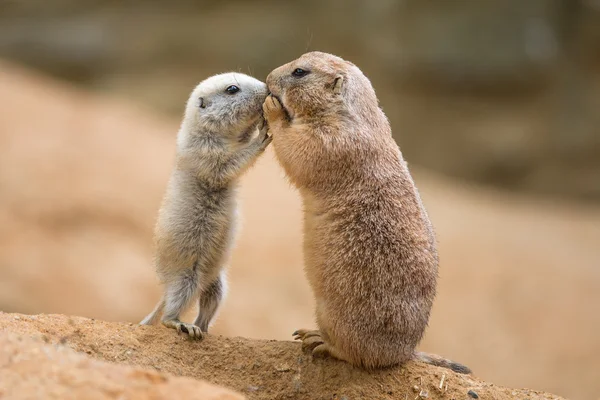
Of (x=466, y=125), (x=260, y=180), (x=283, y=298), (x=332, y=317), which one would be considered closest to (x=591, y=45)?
(x=466, y=125)

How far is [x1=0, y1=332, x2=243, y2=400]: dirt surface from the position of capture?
3510 millimetres

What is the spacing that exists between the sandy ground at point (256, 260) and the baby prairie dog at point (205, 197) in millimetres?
5098

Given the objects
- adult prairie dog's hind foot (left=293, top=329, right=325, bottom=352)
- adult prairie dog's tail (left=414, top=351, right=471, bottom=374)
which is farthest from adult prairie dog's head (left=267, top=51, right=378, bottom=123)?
adult prairie dog's tail (left=414, top=351, right=471, bottom=374)

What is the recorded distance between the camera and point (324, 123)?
4.94 metres

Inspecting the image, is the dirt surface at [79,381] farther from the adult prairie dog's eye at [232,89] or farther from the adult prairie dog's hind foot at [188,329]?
the adult prairie dog's eye at [232,89]

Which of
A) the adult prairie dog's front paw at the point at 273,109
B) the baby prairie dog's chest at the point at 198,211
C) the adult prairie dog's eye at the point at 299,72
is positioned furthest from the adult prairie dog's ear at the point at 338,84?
the baby prairie dog's chest at the point at 198,211

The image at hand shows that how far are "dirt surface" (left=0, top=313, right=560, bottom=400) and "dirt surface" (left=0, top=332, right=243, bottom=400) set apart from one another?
843 mm

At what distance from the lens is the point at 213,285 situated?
5617 millimetres

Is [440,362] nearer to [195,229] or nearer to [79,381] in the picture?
[195,229]

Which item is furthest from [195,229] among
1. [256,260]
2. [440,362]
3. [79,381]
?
[256,260]

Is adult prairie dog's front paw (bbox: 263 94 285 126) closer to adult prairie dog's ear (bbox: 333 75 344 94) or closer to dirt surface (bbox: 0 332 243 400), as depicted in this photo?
adult prairie dog's ear (bbox: 333 75 344 94)

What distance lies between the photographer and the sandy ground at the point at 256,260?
10.6m

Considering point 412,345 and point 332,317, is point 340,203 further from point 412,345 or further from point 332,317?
point 412,345

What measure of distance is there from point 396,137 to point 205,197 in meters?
12.5
